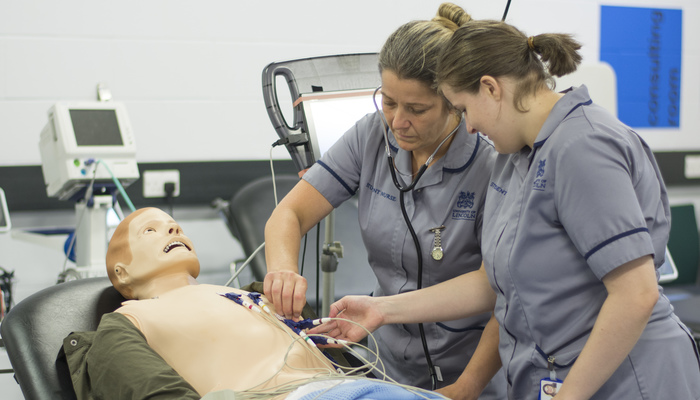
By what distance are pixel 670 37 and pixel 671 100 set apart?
374mm

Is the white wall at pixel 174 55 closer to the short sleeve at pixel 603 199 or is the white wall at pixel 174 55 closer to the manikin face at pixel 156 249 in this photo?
the manikin face at pixel 156 249

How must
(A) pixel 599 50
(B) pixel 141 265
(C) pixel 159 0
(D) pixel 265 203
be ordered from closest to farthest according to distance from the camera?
(B) pixel 141 265, (D) pixel 265 203, (C) pixel 159 0, (A) pixel 599 50

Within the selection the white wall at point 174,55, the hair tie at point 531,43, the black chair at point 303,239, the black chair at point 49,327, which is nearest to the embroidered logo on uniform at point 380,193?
the hair tie at point 531,43

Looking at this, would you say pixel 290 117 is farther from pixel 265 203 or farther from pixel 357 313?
pixel 357 313

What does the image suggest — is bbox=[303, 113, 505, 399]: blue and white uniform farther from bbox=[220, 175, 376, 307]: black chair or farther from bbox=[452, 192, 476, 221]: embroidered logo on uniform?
bbox=[220, 175, 376, 307]: black chair

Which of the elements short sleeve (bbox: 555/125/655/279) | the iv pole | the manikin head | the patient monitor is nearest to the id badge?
short sleeve (bbox: 555/125/655/279)

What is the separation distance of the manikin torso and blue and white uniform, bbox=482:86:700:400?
18.4 inches

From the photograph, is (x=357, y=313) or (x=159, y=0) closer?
(x=357, y=313)

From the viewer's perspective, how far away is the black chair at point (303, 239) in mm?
2670

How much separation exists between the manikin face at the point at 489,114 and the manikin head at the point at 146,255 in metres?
0.87

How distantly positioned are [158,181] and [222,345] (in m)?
1.81

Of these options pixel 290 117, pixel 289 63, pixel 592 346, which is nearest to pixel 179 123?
pixel 290 117

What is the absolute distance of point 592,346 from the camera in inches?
41.2

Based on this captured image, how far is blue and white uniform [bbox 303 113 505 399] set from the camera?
1.47m
